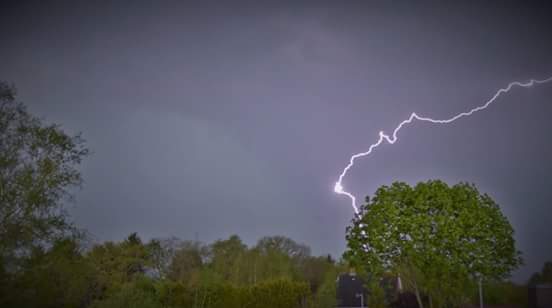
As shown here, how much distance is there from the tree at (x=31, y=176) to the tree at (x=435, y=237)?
10784mm

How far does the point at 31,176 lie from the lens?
44.0ft

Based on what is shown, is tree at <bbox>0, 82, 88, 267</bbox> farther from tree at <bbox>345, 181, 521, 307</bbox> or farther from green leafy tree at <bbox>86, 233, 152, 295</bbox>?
green leafy tree at <bbox>86, 233, 152, 295</bbox>

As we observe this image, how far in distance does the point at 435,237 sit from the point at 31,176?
14087 mm

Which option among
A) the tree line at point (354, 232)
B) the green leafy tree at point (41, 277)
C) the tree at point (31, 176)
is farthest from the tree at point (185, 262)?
the tree at point (31, 176)

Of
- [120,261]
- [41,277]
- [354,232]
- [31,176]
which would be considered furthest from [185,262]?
[354,232]

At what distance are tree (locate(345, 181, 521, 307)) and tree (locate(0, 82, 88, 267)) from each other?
10.8 metres

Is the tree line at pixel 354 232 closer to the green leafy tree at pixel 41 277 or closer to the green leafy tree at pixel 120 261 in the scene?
the green leafy tree at pixel 41 277

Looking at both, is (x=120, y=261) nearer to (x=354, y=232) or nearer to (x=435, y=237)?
(x=354, y=232)

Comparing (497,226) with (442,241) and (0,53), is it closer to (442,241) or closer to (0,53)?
(442,241)

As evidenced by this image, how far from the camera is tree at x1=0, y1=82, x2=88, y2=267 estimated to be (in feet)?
42.0

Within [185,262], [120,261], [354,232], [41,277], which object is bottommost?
[41,277]

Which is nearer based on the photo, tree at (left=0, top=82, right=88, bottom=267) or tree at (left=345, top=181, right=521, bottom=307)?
tree at (left=345, top=181, right=521, bottom=307)

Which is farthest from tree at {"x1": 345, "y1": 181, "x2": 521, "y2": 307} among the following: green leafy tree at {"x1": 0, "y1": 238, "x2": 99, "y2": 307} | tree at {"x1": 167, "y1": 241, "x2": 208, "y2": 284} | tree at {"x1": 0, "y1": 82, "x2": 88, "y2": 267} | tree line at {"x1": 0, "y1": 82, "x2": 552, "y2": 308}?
tree at {"x1": 167, "y1": 241, "x2": 208, "y2": 284}

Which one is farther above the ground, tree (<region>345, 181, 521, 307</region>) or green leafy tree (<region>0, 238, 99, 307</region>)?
tree (<region>345, 181, 521, 307</region>)
